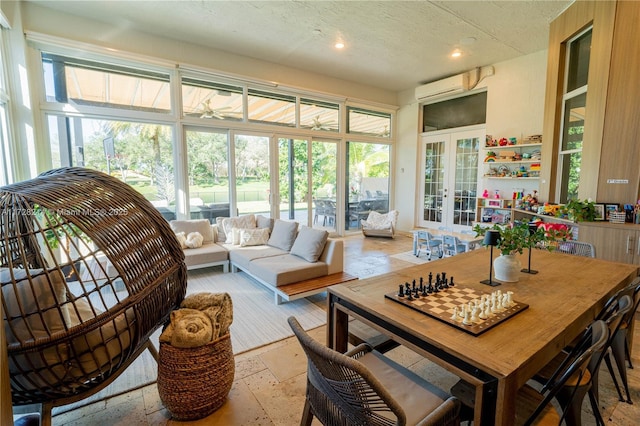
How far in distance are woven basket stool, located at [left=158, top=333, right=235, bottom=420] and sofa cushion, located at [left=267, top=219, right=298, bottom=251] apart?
99.1 inches

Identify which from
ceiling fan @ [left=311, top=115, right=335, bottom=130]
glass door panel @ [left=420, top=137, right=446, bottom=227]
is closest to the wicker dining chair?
ceiling fan @ [left=311, top=115, right=335, bottom=130]

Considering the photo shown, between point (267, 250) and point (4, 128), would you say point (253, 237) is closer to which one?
point (267, 250)

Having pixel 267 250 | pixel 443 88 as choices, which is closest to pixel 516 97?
pixel 443 88

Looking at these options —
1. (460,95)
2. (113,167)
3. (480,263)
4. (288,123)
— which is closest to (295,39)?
(288,123)

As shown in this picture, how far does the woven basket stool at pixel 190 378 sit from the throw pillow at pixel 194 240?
9.33ft

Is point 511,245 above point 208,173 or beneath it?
beneath

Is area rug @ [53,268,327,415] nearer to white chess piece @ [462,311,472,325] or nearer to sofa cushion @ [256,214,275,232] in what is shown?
sofa cushion @ [256,214,275,232]

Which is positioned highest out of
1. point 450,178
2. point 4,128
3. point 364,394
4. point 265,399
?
point 4,128

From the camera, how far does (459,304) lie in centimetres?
153

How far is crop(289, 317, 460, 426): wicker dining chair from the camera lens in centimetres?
95

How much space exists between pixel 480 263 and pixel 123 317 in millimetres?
2329

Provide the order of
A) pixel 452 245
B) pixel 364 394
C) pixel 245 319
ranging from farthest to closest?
pixel 452 245, pixel 245 319, pixel 364 394

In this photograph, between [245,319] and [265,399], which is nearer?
[265,399]

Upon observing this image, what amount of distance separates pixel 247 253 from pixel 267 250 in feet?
0.93
